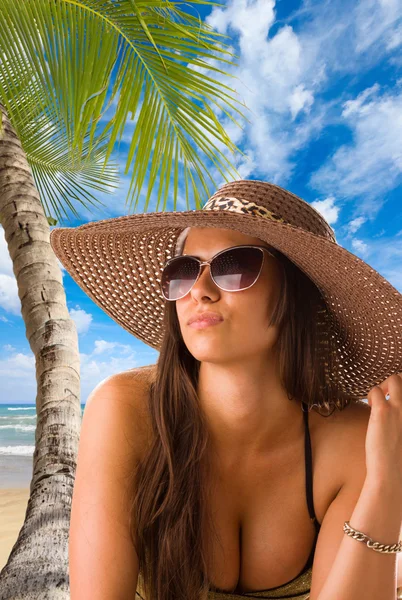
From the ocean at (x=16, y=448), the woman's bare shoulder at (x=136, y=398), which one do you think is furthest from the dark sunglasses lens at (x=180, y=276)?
the ocean at (x=16, y=448)

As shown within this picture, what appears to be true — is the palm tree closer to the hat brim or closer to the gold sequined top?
the hat brim

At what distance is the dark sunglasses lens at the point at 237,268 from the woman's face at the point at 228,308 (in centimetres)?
3

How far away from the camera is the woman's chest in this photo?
6.00ft

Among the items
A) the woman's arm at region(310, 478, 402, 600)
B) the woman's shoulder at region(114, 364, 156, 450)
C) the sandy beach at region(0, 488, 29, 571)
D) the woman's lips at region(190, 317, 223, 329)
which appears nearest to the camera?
the woman's arm at region(310, 478, 402, 600)

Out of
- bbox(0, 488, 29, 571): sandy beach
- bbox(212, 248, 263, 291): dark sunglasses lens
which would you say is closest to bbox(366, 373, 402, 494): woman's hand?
bbox(212, 248, 263, 291): dark sunglasses lens

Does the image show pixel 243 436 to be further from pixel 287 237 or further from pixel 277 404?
pixel 287 237

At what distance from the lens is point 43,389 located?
10.5 ft

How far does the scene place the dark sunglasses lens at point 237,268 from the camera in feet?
5.45

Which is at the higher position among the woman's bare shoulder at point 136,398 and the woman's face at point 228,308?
the woman's face at point 228,308

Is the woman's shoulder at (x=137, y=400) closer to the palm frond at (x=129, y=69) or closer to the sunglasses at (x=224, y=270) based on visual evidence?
the sunglasses at (x=224, y=270)

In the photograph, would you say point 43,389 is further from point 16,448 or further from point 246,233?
point 16,448

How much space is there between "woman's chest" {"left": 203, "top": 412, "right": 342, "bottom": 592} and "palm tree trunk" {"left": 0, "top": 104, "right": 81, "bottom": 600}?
70cm

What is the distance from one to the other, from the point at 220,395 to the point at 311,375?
310 mm

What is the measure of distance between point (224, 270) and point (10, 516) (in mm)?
8429
